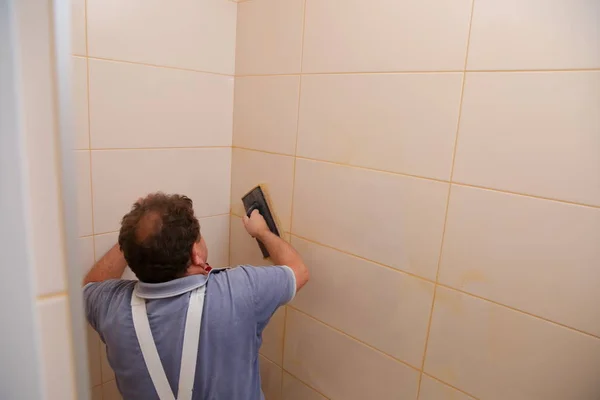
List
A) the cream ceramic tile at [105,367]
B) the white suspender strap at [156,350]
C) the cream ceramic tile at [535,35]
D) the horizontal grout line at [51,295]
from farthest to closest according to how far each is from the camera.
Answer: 1. the cream ceramic tile at [105,367]
2. the white suspender strap at [156,350]
3. the cream ceramic tile at [535,35]
4. the horizontal grout line at [51,295]

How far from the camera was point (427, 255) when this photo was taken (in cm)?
100

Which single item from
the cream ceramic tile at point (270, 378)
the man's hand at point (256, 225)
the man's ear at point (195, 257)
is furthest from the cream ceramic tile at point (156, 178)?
the cream ceramic tile at point (270, 378)

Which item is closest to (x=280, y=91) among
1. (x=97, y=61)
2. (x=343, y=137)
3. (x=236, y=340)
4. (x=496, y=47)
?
(x=343, y=137)

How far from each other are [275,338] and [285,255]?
1.45 ft

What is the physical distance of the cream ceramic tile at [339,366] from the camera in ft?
3.63

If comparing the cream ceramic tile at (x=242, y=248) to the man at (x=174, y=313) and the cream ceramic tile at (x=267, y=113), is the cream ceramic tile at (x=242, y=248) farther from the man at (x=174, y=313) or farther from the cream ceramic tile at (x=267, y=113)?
the man at (x=174, y=313)

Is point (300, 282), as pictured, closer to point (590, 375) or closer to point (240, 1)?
point (590, 375)

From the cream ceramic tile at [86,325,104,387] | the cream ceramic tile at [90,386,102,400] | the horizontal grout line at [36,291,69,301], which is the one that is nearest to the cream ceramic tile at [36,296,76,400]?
the horizontal grout line at [36,291,69,301]

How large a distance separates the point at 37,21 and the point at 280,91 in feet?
3.56

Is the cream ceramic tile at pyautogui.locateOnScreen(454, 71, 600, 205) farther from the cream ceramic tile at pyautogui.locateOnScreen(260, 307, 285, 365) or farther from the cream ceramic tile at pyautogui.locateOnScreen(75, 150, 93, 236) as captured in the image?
the cream ceramic tile at pyautogui.locateOnScreen(75, 150, 93, 236)

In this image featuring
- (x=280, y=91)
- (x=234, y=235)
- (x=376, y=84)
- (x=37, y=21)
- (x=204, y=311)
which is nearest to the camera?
(x=37, y=21)

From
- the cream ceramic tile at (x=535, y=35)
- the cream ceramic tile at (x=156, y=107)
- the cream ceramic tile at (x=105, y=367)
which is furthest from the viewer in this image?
the cream ceramic tile at (x=105, y=367)

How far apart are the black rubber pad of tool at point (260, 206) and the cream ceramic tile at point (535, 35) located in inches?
28.3

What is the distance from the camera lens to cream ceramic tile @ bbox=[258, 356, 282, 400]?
1455 mm
